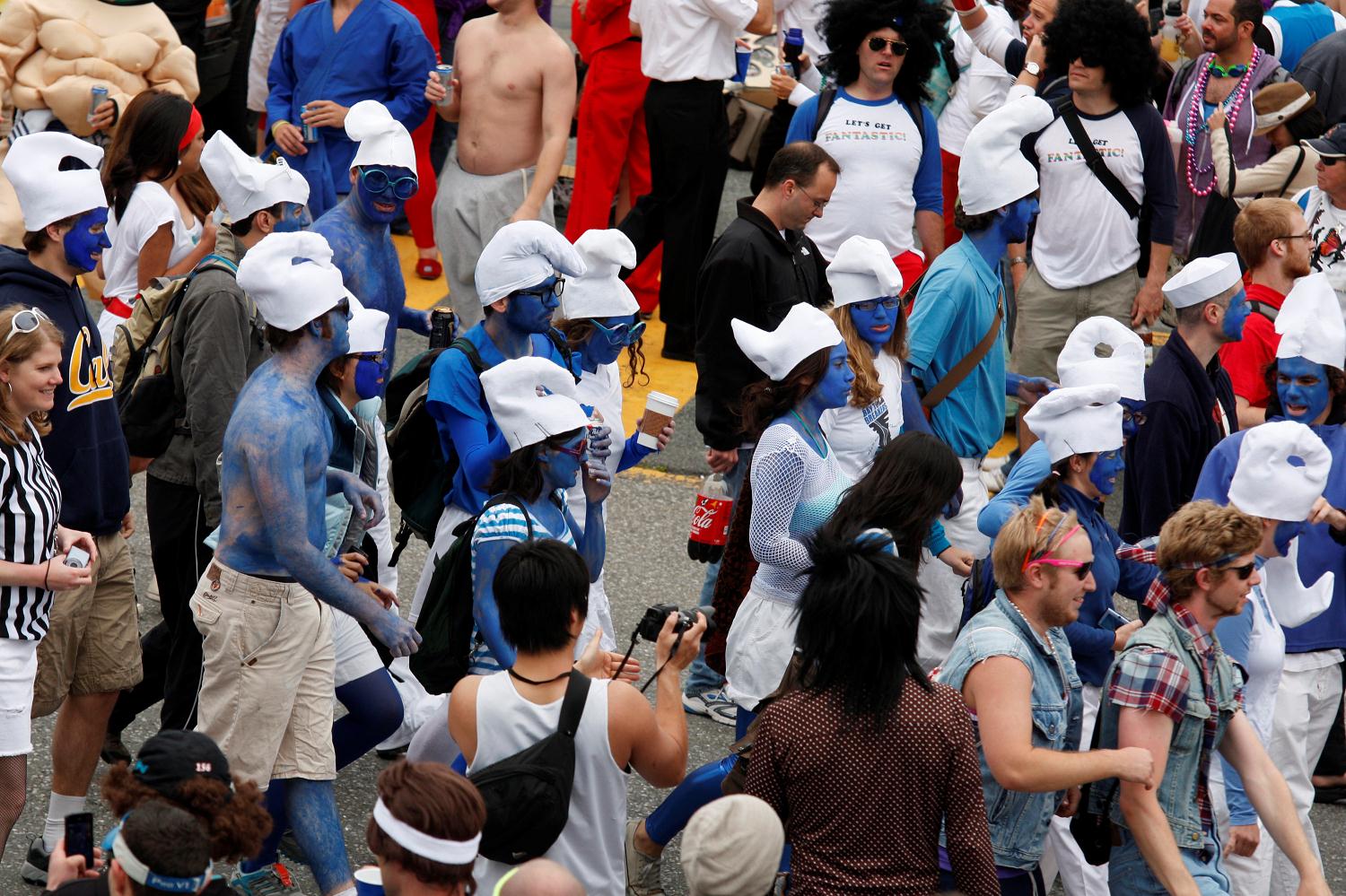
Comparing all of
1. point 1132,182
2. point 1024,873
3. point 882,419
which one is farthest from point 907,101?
point 1024,873

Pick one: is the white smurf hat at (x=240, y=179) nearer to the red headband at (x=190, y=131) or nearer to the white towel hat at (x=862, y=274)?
the red headband at (x=190, y=131)

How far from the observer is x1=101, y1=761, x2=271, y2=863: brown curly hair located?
11.1 feet

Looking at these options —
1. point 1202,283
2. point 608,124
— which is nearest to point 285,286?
point 1202,283

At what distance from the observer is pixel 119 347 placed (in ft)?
18.8

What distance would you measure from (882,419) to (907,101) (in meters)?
2.63

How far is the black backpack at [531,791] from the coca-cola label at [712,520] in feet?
6.97

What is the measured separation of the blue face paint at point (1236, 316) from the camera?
6152 millimetres

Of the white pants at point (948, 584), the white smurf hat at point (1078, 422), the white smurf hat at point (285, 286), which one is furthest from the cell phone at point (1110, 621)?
the white smurf hat at point (285, 286)

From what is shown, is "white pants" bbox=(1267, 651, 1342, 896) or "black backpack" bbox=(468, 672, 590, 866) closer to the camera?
"black backpack" bbox=(468, 672, 590, 866)

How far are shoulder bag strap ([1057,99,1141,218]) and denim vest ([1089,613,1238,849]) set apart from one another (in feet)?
13.4

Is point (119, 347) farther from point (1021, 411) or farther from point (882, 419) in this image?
point (1021, 411)

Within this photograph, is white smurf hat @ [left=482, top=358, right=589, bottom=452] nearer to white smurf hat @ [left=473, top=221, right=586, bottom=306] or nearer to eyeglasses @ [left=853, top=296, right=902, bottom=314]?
white smurf hat @ [left=473, top=221, right=586, bottom=306]

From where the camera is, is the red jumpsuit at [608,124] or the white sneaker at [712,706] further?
the red jumpsuit at [608,124]

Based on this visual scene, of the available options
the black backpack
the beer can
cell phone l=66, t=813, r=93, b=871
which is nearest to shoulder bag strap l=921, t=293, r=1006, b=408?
the black backpack
